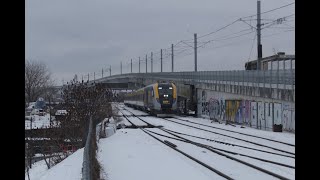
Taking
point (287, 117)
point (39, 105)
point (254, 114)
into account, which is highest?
point (287, 117)

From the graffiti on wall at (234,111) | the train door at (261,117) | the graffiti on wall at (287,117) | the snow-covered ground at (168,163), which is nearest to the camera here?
the snow-covered ground at (168,163)

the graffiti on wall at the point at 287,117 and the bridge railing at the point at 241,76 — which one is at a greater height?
the bridge railing at the point at 241,76

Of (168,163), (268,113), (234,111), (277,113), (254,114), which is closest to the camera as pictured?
(168,163)

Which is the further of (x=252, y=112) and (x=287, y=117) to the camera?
(x=252, y=112)

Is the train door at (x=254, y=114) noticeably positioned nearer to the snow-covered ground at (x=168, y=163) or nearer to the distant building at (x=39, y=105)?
the snow-covered ground at (x=168, y=163)

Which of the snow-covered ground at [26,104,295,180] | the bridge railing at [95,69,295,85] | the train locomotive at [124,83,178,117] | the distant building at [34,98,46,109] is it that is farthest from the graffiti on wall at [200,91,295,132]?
the distant building at [34,98,46,109]

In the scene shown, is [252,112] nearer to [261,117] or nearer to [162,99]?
[261,117]

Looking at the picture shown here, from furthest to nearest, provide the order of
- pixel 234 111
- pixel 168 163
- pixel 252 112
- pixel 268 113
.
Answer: pixel 234 111, pixel 252 112, pixel 268 113, pixel 168 163

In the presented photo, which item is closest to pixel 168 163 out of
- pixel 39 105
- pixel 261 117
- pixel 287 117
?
pixel 287 117

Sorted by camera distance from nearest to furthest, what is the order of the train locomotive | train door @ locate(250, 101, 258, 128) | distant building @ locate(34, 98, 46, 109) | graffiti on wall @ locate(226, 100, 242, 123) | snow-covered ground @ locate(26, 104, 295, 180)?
snow-covered ground @ locate(26, 104, 295, 180) → train door @ locate(250, 101, 258, 128) → graffiti on wall @ locate(226, 100, 242, 123) → the train locomotive → distant building @ locate(34, 98, 46, 109)

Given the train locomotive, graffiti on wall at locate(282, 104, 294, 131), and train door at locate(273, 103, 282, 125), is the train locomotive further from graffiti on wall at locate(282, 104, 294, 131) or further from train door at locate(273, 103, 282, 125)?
graffiti on wall at locate(282, 104, 294, 131)

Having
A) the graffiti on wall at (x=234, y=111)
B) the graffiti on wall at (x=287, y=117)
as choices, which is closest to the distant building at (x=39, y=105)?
the graffiti on wall at (x=234, y=111)

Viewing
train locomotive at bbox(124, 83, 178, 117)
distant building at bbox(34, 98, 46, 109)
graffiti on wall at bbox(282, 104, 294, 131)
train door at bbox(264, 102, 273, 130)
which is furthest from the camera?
distant building at bbox(34, 98, 46, 109)
